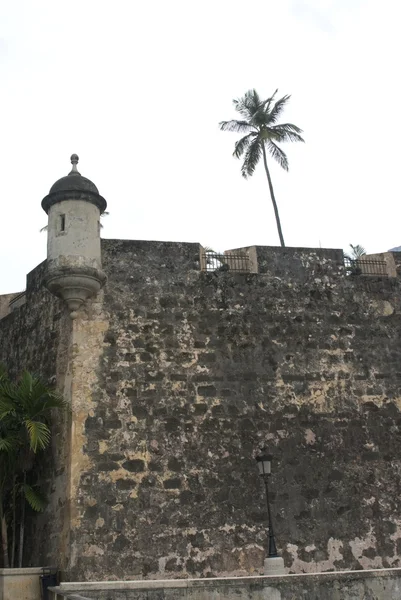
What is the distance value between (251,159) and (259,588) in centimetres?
1637

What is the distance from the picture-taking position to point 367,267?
44.4 ft

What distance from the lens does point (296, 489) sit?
455 inches

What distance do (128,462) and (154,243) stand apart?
390cm

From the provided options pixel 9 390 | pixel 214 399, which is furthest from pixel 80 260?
pixel 214 399

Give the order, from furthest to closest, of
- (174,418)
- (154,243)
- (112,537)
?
(154,243)
(174,418)
(112,537)

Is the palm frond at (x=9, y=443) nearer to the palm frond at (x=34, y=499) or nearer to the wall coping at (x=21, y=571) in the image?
the palm frond at (x=34, y=499)

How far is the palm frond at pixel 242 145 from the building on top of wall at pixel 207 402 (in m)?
9.89

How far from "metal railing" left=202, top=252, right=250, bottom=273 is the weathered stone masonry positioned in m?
0.18

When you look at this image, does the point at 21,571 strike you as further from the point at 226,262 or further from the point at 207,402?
the point at 226,262

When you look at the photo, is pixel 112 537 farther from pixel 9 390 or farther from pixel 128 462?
pixel 9 390

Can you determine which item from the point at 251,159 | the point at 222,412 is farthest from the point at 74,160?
Result: the point at 251,159

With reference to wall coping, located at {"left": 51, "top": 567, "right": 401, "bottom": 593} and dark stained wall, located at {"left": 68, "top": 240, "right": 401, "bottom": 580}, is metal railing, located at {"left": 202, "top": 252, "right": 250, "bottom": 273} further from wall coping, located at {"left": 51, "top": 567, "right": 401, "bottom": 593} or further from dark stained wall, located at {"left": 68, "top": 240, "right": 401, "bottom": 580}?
wall coping, located at {"left": 51, "top": 567, "right": 401, "bottom": 593}

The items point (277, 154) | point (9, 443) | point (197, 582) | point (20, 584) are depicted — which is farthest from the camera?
point (277, 154)

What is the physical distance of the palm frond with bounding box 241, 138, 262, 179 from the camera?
2216 cm
